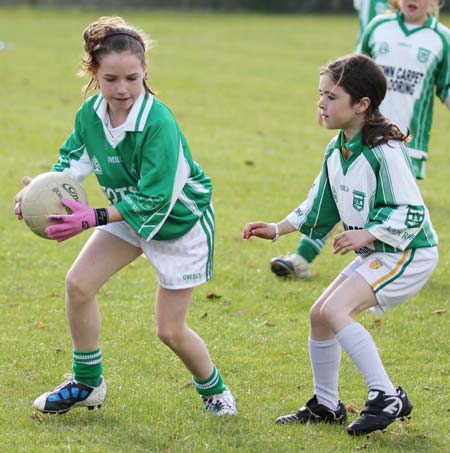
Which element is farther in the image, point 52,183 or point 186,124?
point 186,124

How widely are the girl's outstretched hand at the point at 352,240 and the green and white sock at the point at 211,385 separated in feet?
3.13

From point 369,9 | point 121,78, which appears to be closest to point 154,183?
point 121,78

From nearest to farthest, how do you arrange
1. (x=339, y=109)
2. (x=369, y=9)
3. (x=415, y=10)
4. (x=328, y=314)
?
(x=328, y=314) < (x=339, y=109) < (x=415, y=10) < (x=369, y=9)

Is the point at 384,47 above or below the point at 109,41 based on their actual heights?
below

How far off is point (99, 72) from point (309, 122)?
11.5 metres

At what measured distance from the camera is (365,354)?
15.3 ft

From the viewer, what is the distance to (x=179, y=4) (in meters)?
41.7

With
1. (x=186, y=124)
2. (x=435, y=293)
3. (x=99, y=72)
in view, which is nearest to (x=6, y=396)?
(x=99, y=72)

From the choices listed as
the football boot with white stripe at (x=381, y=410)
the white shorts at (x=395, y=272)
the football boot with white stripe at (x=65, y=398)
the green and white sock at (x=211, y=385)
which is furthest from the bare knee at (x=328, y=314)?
the football boot with white stripe at (x=65, y=398)

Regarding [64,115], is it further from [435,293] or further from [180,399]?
[180,399]

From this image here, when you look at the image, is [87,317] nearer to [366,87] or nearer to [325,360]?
[325,360]

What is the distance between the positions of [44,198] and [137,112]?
57 centimetres

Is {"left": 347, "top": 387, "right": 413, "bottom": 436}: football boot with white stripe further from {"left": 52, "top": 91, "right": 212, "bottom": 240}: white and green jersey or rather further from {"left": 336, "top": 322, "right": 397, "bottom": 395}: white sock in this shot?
{"left": 52, "top": 91, "right": 212, "bottom": 240}: white and green jersey

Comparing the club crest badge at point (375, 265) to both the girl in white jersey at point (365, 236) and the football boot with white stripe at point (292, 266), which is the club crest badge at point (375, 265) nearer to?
the girl in white jersey at point (365, 236)
